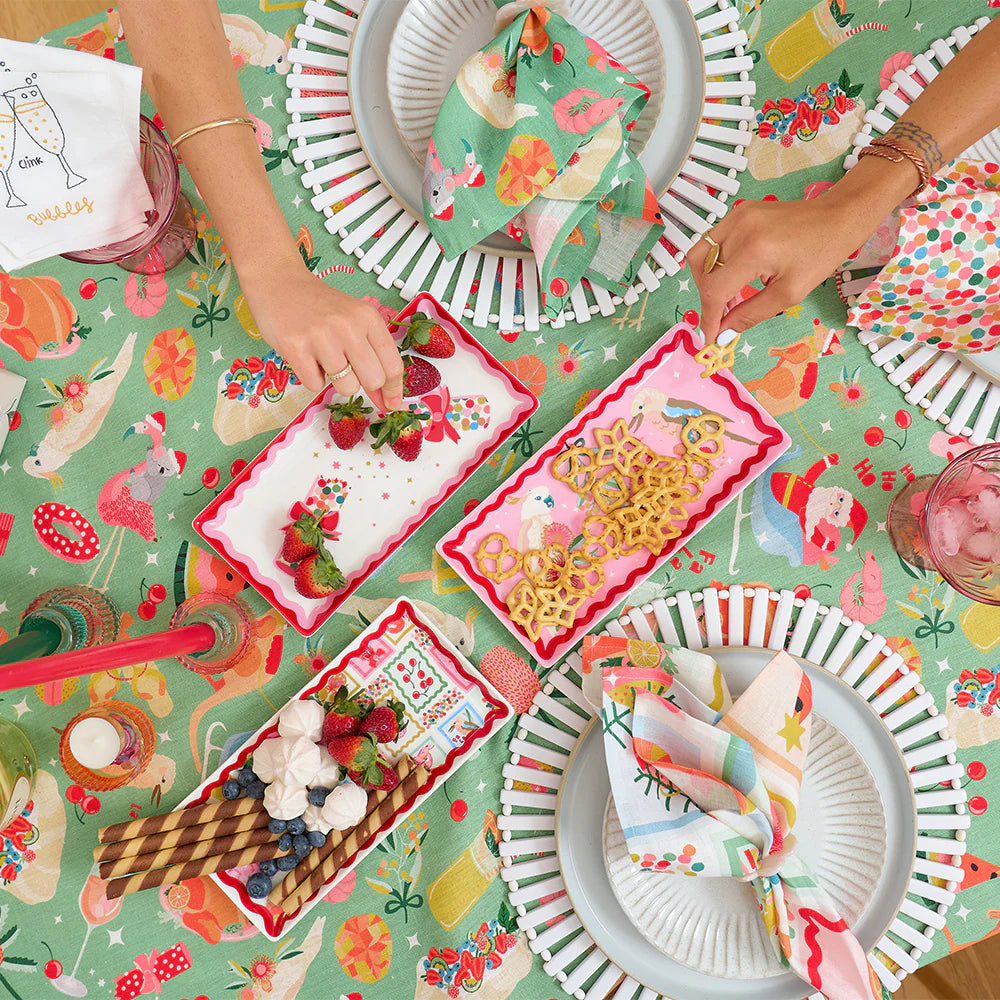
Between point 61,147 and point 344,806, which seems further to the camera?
point 344,806

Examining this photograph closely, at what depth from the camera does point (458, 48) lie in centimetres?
95

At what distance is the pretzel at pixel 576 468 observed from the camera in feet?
3.23

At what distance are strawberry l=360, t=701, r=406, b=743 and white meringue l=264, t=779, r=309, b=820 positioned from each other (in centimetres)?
11

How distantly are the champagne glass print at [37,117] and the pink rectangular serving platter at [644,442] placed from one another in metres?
0.64

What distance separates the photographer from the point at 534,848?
3.19 feet

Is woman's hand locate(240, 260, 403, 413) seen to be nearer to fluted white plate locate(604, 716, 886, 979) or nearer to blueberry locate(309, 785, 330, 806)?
blueberry locate(309, 785, 330, 806)

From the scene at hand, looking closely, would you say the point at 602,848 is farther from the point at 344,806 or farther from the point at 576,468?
the point at 576,468

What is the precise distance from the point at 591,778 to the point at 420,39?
39.1 inches

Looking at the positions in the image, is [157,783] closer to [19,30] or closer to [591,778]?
[591,778]

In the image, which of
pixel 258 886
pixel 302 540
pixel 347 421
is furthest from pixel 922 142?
pixel 258 886

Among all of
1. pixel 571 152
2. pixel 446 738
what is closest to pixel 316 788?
pixel 446 738

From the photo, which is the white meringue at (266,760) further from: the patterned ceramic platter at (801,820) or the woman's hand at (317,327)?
the woman's hand at (317,327)

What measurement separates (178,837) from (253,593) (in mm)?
324

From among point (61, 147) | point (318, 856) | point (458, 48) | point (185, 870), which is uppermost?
point (61, 147)
